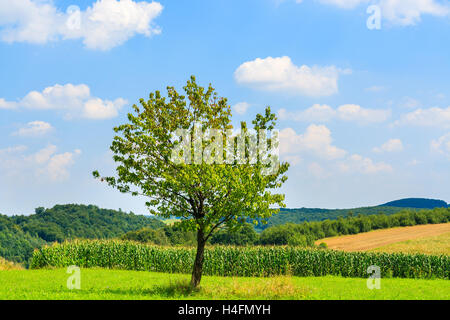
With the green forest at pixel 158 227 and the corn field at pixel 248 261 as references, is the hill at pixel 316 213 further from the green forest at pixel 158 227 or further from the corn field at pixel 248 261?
the corn field at pixel 248 261

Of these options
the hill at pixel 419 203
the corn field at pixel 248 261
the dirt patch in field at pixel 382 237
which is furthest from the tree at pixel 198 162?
the hill at pixel 419 203

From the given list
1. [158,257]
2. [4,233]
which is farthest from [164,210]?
[4,233]

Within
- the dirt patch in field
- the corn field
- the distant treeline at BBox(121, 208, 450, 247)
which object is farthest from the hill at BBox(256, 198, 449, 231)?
the corn field

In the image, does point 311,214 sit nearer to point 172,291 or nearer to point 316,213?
point 316,213

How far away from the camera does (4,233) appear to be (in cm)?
10644

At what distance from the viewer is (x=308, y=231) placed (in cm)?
7950

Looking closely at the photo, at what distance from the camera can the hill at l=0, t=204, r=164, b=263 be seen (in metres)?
100

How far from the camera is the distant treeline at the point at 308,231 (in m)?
71.1

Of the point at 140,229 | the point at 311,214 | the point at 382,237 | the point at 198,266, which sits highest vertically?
the point at 311,214

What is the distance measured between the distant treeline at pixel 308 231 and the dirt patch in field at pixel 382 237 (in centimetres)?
316

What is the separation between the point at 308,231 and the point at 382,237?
1525 centimetres

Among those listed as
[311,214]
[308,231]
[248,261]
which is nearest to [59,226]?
[308,231]

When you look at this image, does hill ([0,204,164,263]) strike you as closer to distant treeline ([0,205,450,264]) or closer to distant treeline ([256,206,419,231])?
distant treeline ([0,205,450,264])

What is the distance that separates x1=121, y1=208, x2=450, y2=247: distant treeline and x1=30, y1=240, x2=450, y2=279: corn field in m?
36.2
